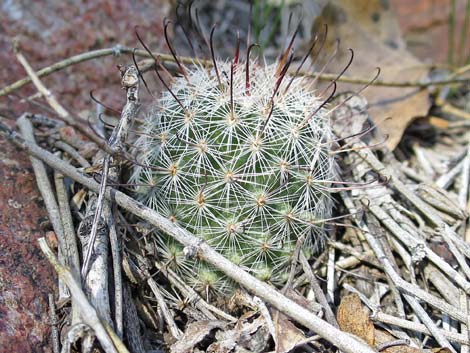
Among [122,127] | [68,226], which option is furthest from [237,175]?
[68,226]

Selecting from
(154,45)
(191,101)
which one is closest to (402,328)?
(191,101)

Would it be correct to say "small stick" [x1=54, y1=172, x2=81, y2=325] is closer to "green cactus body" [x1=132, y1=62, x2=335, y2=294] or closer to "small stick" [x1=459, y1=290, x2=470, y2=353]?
"green cactus body" [x1=132, y1=62, x2=335, y2=294]

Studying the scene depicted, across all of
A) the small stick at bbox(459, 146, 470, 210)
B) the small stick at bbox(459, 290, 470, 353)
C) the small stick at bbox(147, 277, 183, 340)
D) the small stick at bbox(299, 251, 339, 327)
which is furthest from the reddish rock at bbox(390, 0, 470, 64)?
the small stick at bbox(147, 277, 183, 340)

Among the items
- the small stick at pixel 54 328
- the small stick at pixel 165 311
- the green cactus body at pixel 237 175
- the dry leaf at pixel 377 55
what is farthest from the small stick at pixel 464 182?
the small stick at pixel 54 328

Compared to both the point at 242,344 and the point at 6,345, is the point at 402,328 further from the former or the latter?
the point at 6,345

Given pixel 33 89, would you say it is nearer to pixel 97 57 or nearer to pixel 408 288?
pixel 97 57

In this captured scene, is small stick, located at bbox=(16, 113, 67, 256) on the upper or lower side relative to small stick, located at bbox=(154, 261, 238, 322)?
upper
